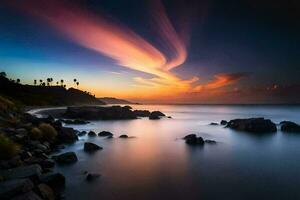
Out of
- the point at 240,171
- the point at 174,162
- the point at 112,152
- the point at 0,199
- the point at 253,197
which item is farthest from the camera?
the point at 112,152

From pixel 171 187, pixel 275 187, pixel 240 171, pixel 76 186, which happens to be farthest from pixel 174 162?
pixel 76 186

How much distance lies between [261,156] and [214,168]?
9.26 m

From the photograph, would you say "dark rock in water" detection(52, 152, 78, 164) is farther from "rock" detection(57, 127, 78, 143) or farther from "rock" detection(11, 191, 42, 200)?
"rock" detection(57, 127, 78, 143)

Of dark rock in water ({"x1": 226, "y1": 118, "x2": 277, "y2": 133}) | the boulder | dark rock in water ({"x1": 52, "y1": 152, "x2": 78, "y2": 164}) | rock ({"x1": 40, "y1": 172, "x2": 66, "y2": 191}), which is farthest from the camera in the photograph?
dark rock in water ({"x1": 226, "y1": 118, "x2": 277, "y2": 133})

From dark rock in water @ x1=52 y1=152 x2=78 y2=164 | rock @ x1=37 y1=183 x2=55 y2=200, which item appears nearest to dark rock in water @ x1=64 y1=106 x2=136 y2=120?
dark rock in water @ x1=52 y1=152 x2=78 y2=164

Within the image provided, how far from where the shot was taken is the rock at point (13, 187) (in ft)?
34.8

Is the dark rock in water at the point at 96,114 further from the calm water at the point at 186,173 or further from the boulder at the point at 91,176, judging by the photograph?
the boulder at the point at 91,176

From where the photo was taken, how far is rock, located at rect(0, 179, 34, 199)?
10.6m

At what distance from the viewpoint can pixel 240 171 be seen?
2228 cm

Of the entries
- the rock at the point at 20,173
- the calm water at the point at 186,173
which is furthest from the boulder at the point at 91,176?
the rock at the point at 20,173

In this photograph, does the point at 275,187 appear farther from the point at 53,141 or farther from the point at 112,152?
the point at 53,141

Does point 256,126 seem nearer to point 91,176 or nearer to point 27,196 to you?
point 91,176

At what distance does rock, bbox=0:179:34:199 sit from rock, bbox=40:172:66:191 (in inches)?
122

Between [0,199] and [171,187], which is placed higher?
[0,199]
